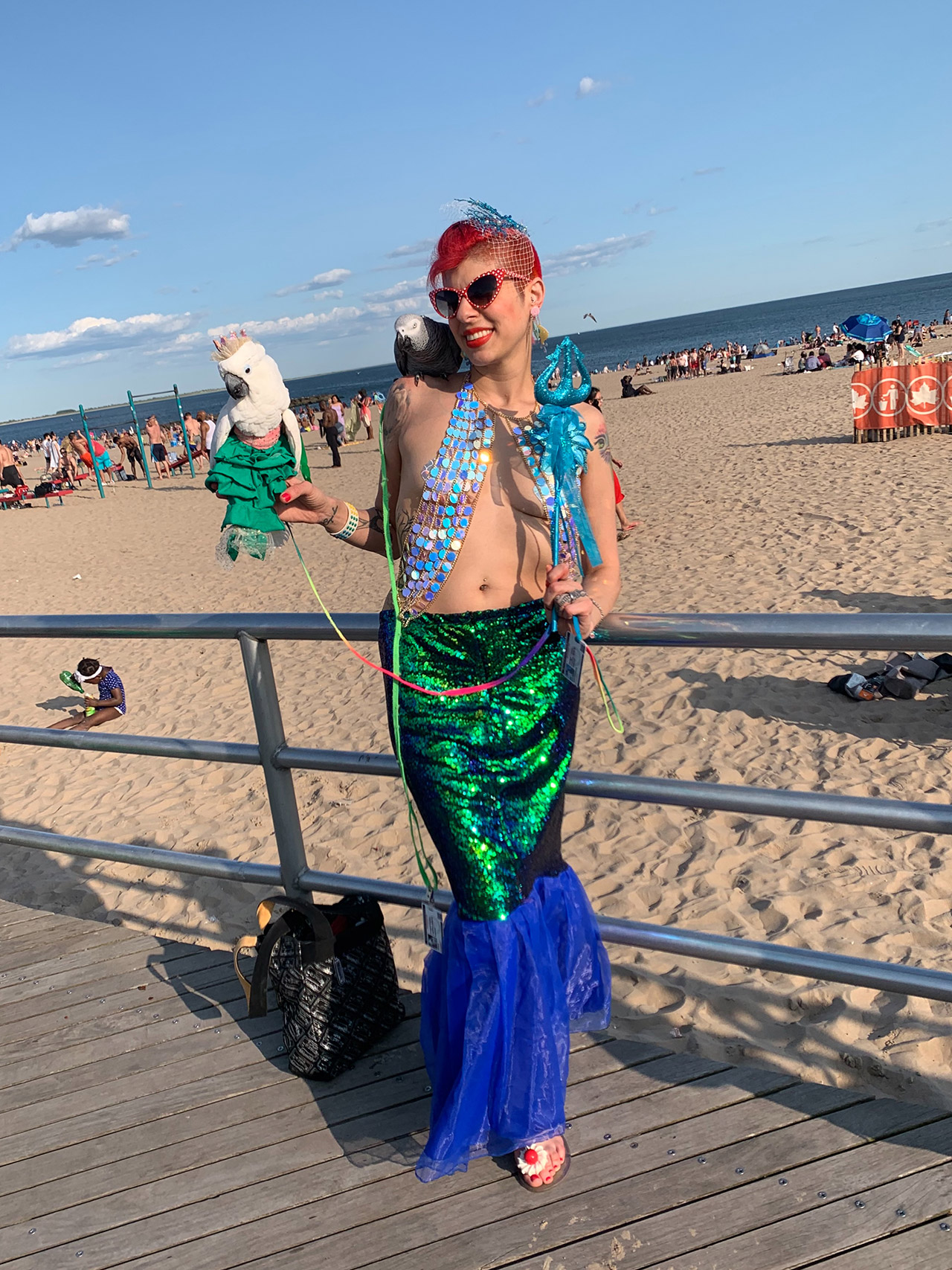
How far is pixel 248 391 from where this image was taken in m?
1.78

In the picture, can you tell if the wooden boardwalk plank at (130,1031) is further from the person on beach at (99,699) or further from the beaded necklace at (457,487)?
the person on beach at (99,699)

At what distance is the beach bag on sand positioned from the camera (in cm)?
216

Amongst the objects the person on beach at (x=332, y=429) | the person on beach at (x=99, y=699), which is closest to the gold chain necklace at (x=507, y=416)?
the person on beach at (x=99, y=699)

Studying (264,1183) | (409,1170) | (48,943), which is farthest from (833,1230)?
(48,943)

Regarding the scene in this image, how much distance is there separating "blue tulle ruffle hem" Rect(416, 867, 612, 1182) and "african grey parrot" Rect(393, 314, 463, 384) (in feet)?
3.56

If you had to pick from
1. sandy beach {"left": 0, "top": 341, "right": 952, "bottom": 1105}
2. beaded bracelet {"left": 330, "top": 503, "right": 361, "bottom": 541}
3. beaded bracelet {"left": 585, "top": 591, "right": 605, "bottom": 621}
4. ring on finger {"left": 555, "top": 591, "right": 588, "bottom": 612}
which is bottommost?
sandy beach {"left": 0, "top": 341, "right": 952, "bottom": 1105}

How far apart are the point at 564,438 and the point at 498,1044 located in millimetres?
1172

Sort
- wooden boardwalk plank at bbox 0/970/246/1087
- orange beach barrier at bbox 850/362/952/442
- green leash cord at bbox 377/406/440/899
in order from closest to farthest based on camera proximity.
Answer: green leash cord at bbox 377/406/440/899, wooden boardwalk plank at bbox 0/970/246/1087, orange beach barrier at bbox 850/362/952/442

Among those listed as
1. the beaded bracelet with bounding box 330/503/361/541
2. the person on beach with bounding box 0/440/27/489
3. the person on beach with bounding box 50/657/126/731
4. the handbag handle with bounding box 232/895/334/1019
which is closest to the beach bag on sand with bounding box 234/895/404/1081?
the handbag handle with bounding box 232/895/334/1019

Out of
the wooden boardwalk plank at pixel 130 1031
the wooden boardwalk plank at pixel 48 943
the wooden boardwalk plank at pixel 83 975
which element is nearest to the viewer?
the wooden boardwalk plank at pixel 130 1031

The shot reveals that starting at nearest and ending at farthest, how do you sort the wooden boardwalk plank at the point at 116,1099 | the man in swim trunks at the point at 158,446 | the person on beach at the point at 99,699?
the wooden boardwalk plank at the point at 116,1099 → the person on beach at the point at 99,699 → the man in swim trunks at the point at 158,446

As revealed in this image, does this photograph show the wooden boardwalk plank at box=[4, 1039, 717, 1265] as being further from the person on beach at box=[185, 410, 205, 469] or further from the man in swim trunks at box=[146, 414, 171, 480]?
the man in swim trunks at box=[146, 414, 171, 480]

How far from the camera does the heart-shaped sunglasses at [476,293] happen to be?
1.71 meters

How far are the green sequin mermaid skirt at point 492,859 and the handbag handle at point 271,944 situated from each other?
426 millimetres
